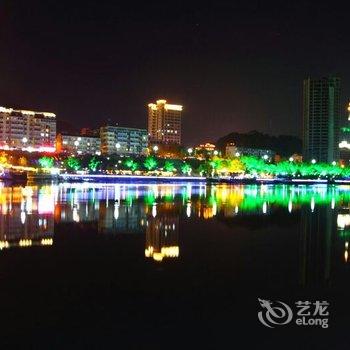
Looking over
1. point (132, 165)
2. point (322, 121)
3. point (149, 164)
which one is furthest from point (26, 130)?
point (322, 121)

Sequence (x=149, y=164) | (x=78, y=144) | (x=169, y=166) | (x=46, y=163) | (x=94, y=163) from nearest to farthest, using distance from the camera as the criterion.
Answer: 1. (x=46, y=163)
2. (x=94, y=163)
3. (x=149, y=164)
4. (x=169, y=166)
5. (x=78, y=144)

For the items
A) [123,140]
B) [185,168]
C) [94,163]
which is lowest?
[185,168]

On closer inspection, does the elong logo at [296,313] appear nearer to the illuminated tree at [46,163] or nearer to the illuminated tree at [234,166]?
the illuminated tree at [46,163]

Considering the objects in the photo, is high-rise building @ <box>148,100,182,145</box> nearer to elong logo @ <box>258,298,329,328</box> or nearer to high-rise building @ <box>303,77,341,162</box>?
high-rise building @ <box>303,77,341,162</box>

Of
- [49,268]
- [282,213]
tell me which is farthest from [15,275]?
[282,213]

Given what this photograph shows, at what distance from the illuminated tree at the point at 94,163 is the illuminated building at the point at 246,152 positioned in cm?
3095

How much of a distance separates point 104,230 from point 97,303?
6.74 metres

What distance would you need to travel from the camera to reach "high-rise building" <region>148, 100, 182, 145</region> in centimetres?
12606

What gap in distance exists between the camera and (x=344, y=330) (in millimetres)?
5773

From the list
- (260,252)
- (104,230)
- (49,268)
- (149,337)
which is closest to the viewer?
(149,337)

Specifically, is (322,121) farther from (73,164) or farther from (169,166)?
(73,164)

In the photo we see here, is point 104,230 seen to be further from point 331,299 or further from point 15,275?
point 331,299

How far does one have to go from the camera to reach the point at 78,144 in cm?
9600

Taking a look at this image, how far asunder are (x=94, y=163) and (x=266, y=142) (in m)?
45.3
